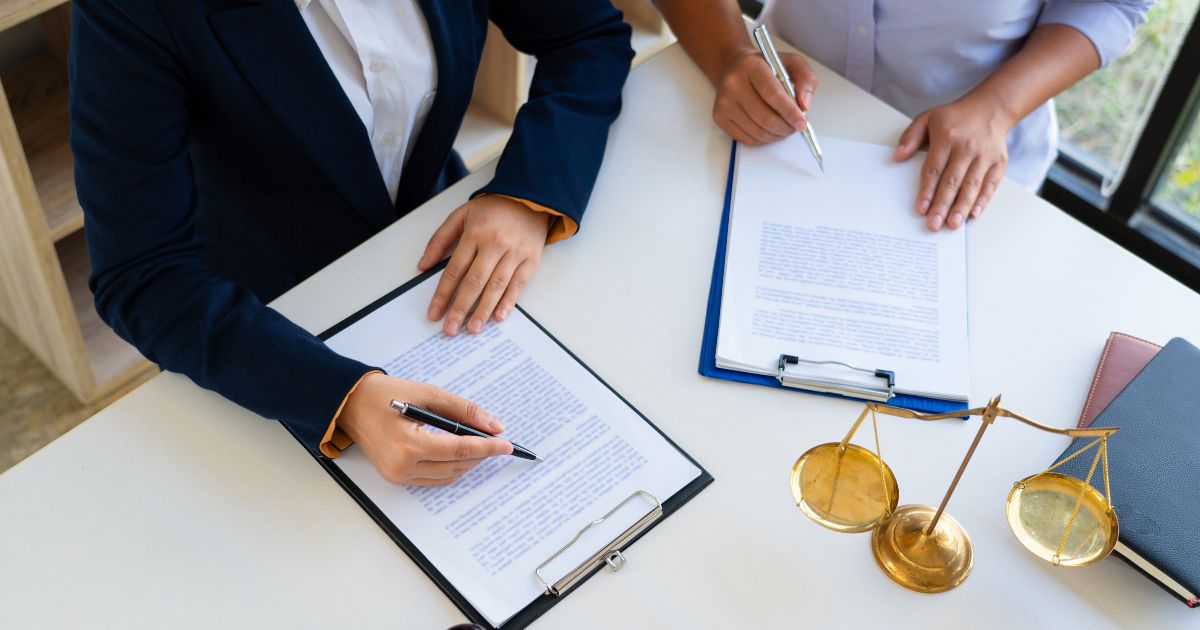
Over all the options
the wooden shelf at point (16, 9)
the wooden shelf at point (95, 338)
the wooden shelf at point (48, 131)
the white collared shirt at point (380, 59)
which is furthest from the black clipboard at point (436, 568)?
the wooden shelf at point (95, 338)

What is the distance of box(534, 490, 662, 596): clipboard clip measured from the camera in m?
0.92

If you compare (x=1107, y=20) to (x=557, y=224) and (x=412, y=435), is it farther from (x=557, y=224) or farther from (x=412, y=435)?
(x=412, y=435)

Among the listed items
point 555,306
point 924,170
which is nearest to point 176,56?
point 555,306

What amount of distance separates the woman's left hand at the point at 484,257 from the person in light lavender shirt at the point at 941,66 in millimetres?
330

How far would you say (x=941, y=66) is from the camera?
1.51m

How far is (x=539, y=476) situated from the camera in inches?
39.1

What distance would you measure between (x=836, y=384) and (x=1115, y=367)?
311 mm

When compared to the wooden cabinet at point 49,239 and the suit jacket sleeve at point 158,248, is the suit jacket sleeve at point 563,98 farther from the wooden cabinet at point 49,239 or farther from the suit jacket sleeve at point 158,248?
the wooden cabinet at point 49,239

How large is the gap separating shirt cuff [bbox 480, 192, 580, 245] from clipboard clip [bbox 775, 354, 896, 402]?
29cm

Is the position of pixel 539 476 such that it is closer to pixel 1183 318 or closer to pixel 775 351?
pixel 775 351

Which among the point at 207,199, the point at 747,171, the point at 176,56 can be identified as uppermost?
the point at 176,56

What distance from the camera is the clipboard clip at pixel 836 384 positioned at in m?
1.07

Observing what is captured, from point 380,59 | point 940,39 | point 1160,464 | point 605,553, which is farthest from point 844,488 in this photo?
point 940,39

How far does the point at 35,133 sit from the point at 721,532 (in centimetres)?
156
